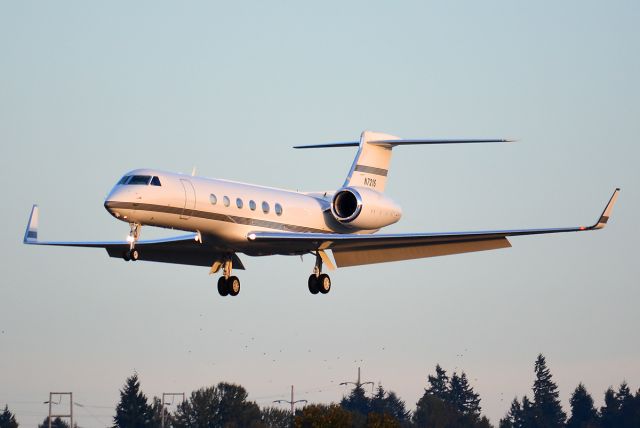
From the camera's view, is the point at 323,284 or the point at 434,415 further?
the point at 434,415

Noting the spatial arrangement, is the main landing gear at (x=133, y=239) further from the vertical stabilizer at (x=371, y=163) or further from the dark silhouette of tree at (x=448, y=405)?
the dark silhouette of tree at (x=448, y=405)

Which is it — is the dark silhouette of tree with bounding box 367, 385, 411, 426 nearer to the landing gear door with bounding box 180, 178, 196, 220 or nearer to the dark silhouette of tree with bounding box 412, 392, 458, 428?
the dark silhouette of tree with bounding box 412, 392, 458, 428

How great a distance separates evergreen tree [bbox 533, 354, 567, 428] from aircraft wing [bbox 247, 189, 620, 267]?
64428 mm

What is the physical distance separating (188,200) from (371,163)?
28.5ft

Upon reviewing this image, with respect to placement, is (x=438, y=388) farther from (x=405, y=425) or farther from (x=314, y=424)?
(x=314, y=424)

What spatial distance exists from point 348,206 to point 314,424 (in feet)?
96.9

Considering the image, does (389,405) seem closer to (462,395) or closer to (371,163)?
(462,395)

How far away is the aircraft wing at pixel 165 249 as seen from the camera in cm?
3816

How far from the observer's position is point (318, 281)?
39625 millimetres

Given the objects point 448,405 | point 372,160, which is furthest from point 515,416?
point 372,160

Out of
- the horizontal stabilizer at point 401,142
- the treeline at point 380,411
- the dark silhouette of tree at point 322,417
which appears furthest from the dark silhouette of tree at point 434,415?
the horizontal stabilizer at point 401,142

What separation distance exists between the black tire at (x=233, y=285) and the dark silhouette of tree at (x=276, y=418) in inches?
2075

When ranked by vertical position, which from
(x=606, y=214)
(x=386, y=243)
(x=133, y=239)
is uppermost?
(x=386, y=243)

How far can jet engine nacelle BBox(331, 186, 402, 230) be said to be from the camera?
3972cm
